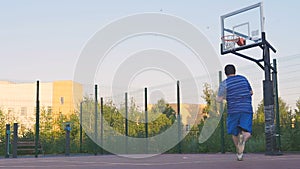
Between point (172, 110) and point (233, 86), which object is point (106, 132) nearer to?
point (172, 110)

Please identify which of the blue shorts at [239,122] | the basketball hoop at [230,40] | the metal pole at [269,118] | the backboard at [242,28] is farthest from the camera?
the basketball hoop at [230,40]

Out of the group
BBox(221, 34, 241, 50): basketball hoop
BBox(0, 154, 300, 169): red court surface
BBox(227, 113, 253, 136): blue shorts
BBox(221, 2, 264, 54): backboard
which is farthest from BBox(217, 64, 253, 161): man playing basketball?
BBox(221, 34, 241, 50): basketball hoop

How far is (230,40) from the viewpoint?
11.0m

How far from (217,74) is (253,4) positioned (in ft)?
8.34

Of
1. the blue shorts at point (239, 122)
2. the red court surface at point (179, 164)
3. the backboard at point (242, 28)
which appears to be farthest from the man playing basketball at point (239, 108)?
the backboard at point (242, 28)

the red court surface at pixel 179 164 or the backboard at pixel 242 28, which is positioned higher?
the backboard at pixel 242 28

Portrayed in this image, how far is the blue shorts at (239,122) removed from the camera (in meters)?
5.57

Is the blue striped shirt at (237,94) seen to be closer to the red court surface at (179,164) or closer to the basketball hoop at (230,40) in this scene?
the red court surface at (179,164)

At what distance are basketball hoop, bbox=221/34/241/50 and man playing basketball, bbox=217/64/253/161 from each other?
508 centimetres

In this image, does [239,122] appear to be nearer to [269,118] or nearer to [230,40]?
[269,118]

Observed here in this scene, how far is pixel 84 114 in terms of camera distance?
48.4ft

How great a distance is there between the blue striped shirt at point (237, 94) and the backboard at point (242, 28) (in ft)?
12.6

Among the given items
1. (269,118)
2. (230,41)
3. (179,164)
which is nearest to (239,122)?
(179,164)

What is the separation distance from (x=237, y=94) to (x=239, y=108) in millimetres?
194
